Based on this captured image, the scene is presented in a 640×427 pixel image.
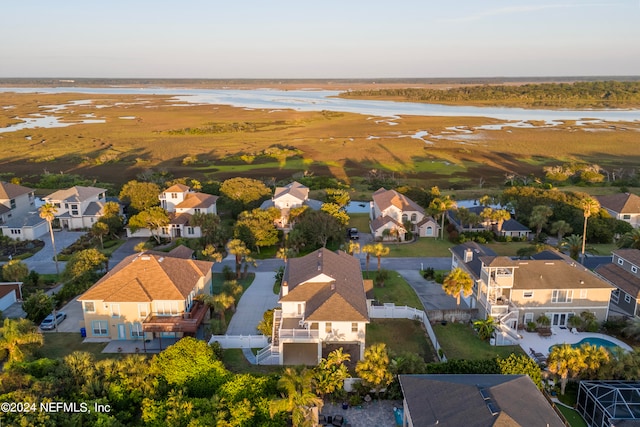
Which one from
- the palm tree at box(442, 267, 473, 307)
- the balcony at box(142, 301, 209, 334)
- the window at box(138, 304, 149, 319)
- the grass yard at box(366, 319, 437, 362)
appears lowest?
the grass yard at box(366, 319, 437, 362)

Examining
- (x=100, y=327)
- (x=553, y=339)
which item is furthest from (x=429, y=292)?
(x=100, y=327)

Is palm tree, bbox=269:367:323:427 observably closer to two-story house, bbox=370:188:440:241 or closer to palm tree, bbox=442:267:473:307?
palm tree, bbox=442:267:473:307

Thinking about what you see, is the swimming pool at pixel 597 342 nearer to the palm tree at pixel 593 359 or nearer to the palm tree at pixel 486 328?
the palm tree at pixel 486 328

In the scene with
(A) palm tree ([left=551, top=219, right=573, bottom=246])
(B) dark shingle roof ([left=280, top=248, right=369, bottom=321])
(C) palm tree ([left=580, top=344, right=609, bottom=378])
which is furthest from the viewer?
(A) palm tree ([left=551, top=219, right=573, bottom=246])

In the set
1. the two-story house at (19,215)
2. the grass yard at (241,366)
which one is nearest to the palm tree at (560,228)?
the grass yard at (241,366)

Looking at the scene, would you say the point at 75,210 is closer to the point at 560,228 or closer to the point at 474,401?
the point at 474,401

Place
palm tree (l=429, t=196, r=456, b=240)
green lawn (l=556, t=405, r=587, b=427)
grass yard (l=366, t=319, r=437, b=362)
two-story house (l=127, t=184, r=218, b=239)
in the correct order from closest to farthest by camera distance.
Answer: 1. green lawn (l=556, t=405, r=587, b=427)
2. grass yard (l=366, t=319, r=437, b=362)
3. palm tree (l=429, t=196, r=456, b=240)
4. two-story house (l=127, t=184, r=218, b=239)

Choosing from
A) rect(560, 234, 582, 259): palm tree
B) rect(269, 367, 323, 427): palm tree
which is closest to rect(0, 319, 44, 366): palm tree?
rect(269, 367, 323, 427): palm tree

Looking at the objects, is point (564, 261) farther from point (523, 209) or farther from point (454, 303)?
point (523, 209)
